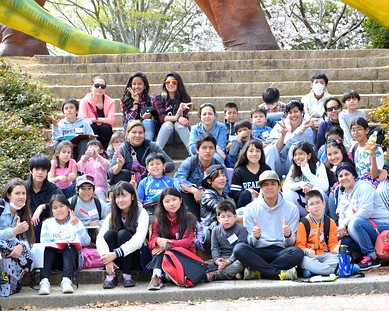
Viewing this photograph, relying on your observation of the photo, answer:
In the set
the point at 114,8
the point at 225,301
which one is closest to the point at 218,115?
the point at 225,301

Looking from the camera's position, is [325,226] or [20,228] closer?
[20,228]

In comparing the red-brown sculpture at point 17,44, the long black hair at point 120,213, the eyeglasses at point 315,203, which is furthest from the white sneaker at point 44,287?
the red-brown sculpture at point 17,44

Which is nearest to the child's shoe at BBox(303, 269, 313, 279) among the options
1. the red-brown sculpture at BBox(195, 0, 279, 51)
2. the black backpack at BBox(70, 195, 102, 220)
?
the black backpack at BBox(70, 195, 102, 220)

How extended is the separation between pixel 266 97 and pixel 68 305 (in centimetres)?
A: 449

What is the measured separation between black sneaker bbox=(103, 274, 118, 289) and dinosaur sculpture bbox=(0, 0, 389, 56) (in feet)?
26.0

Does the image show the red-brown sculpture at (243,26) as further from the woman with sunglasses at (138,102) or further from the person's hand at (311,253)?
the person's hand at (311,253)

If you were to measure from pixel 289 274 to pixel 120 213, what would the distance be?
1.59 m

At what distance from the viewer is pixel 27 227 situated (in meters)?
7.47

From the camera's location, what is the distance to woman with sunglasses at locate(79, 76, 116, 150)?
1044cm

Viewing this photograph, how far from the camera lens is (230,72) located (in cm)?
1348

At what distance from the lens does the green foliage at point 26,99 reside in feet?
38.7

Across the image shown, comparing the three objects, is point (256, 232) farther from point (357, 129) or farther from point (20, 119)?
point (20, 119)

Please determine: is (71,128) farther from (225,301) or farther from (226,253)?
(225,301)

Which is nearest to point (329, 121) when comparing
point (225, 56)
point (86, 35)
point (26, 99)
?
point (26, 99)
